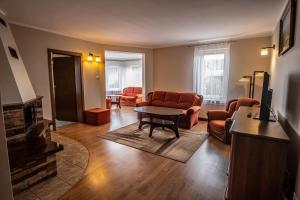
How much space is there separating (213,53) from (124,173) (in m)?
4.19

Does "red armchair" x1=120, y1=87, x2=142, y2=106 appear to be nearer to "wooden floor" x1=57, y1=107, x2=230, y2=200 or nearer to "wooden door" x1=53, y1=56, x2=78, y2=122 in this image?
"wooden door" x1=53, y1=56, x2=78, y2=122

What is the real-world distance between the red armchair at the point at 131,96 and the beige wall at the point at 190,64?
1.87 m

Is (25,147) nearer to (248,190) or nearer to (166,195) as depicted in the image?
(166,195)

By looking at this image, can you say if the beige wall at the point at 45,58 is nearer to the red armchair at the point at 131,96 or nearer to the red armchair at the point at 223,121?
the red armchair at the point at 131,96

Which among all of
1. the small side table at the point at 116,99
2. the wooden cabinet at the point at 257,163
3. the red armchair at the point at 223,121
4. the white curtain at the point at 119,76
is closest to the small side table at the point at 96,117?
the small side table at the point at 116,99

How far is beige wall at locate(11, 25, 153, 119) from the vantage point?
11.9 feet

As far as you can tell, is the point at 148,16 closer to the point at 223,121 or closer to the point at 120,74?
the point at 223,121

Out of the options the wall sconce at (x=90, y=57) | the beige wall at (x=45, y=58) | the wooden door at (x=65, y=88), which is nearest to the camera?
the beige wall at (x=45, y=58)

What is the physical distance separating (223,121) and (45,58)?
14.7ft

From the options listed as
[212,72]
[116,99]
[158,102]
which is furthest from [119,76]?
[212,72]

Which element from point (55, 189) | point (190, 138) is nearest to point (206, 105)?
point (190, 138)

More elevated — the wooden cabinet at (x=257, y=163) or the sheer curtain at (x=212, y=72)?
the sheer curtain at (x=212, y=72)

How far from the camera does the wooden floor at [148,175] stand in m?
1.96

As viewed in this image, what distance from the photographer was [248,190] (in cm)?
152
